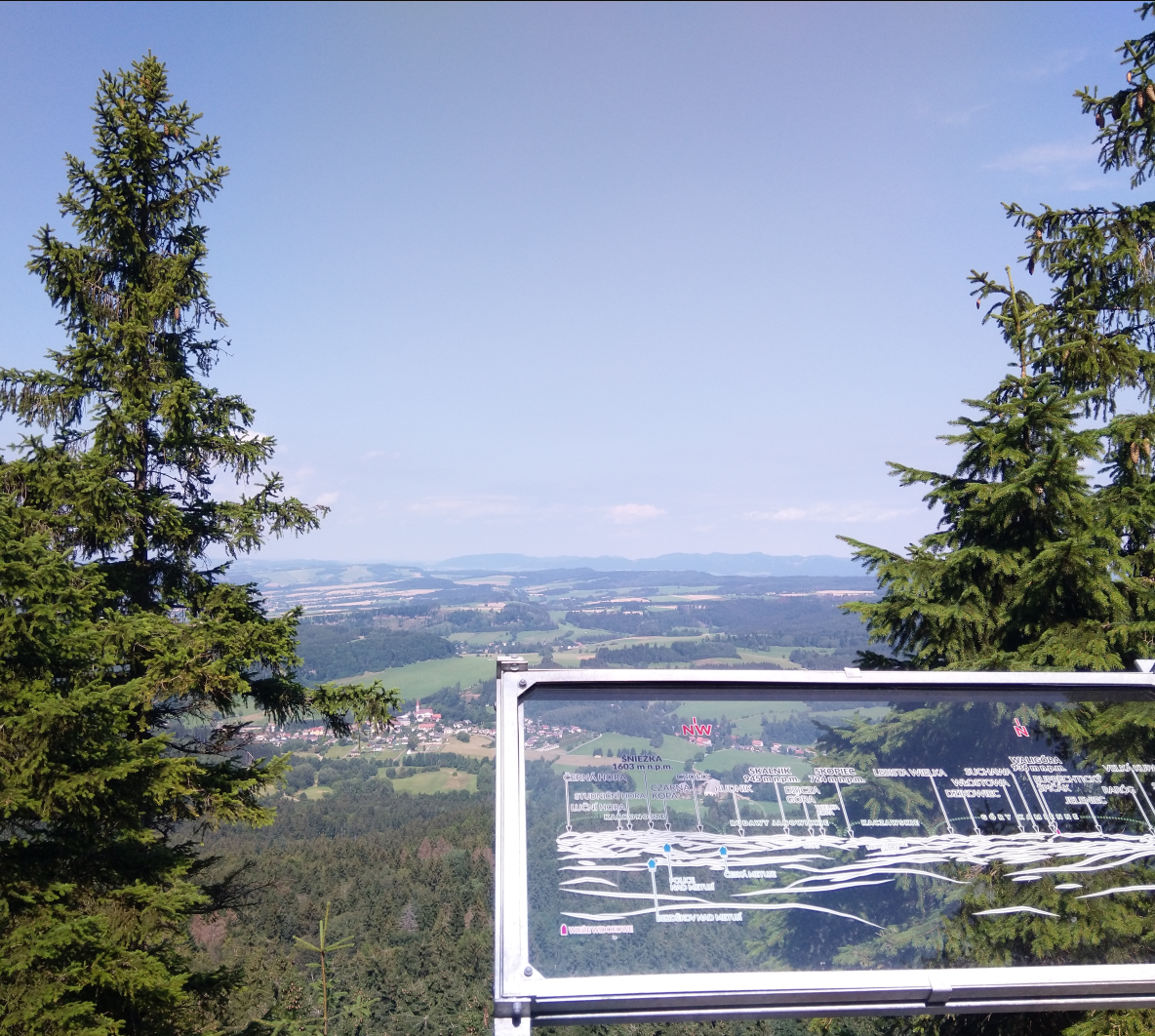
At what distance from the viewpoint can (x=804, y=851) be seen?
115 inches

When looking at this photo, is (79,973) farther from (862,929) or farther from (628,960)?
(862,929)

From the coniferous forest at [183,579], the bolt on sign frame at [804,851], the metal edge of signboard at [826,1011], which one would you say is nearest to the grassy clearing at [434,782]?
the coniferous forest at [183,579]

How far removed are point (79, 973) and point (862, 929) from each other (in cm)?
452

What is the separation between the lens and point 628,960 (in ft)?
8.82

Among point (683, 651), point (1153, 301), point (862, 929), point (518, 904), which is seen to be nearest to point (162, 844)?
point (518, 904)

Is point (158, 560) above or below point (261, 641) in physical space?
above

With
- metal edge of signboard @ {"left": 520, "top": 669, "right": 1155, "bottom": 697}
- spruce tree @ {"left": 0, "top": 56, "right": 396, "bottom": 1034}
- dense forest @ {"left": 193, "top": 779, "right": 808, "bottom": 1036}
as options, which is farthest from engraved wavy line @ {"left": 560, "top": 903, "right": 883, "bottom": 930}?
dense forest @ {"left": 193, "top": 779, "right": 808, "bottom": 1036}

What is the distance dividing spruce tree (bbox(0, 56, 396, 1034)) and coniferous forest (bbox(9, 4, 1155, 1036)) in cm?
2

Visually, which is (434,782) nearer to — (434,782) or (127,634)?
(434,782)

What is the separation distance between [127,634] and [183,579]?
135 cm

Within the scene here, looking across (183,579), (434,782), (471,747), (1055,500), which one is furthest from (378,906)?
(1055,500)

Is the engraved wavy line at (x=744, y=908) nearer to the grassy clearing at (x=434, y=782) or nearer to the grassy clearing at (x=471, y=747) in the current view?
the grassy clearing at (x=434, y=782)

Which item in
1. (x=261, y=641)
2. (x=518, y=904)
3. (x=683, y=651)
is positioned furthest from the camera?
(x=683, y=651)

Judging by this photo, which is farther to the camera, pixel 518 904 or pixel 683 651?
pixel 683 651
